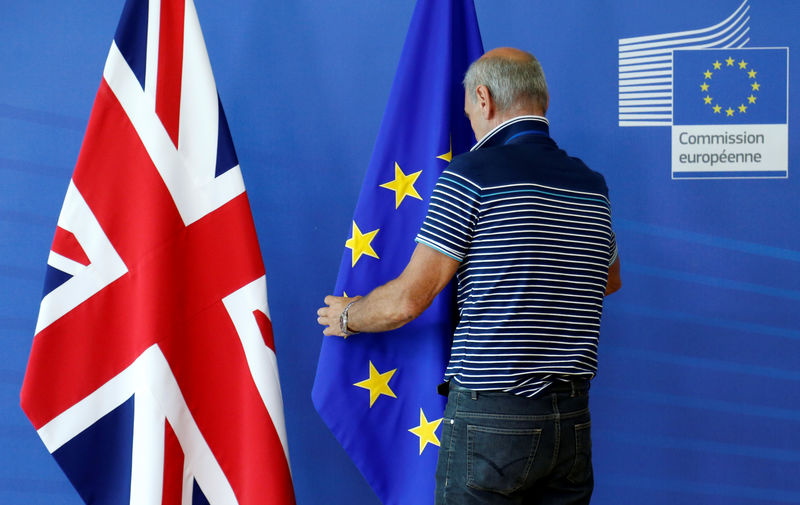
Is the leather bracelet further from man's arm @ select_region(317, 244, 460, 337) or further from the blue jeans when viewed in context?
the blue jeans

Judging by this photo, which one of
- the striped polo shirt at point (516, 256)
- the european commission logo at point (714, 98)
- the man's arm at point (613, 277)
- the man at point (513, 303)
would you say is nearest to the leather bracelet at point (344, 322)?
the man at point (513, 303)

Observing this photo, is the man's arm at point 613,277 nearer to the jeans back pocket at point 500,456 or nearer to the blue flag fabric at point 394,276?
the blue flag fabric at point 394,276

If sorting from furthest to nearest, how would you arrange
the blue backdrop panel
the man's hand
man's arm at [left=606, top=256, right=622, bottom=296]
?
the blue backdrop panel
man's arm at [left=606, top=256, right=622, bottom=296]
the man's hand

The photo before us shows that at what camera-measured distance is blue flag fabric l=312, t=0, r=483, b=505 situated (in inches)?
64.5

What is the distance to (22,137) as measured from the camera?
2.09m

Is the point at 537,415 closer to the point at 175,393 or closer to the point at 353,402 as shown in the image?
the point at 353,402

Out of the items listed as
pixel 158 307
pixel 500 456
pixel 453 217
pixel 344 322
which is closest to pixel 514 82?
pixel 453 217

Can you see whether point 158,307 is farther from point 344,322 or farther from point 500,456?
point 500,456

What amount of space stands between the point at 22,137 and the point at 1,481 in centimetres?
96

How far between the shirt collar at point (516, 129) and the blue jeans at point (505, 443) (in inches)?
18.9

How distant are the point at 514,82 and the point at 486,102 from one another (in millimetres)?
66

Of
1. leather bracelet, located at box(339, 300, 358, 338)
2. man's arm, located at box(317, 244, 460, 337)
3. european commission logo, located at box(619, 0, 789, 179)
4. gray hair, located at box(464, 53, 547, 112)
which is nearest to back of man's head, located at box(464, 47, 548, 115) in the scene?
gray hair, located at box(464, 53, 547, 112)

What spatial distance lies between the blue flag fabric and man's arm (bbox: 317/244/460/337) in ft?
0.59

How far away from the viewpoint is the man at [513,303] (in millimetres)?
1339
